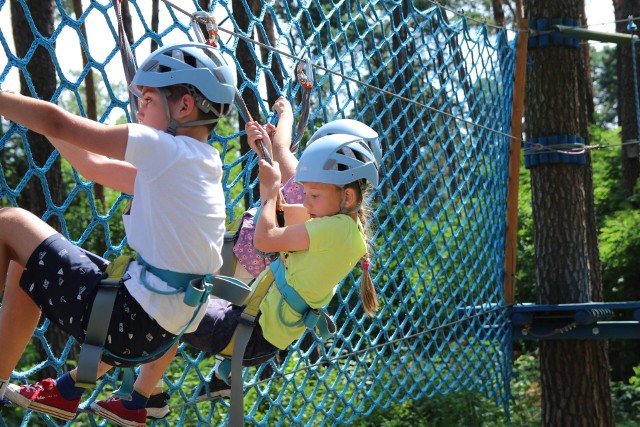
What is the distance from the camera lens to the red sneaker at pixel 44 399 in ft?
6.93

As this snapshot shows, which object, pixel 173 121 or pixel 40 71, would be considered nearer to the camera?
pixel 173 121

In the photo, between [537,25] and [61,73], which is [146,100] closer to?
[61,73]

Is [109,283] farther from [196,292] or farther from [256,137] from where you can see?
[256,137]

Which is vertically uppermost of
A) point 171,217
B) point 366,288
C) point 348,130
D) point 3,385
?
point 348,130

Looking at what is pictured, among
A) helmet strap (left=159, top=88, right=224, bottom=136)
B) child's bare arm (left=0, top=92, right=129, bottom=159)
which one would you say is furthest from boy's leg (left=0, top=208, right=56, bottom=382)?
helmet strap (left=159, top=88, right=224, bottom=136)

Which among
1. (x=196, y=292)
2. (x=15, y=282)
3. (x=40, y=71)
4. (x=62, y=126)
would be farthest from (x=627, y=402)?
(x=62, y=126)

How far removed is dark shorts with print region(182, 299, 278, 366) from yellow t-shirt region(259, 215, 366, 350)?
0.03 metres

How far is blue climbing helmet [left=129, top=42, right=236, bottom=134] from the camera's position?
210 centimetres

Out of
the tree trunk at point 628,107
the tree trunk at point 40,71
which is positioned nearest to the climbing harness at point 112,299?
the tree trunk at point 40,71

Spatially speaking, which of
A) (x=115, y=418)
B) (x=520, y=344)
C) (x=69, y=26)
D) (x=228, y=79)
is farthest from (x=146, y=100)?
(x=520, y=344)

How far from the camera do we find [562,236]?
4.97 m

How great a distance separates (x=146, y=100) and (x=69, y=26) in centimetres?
60

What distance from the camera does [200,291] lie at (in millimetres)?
2143

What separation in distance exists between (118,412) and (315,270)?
2.05ft
